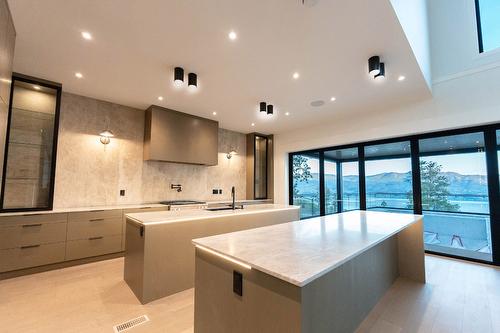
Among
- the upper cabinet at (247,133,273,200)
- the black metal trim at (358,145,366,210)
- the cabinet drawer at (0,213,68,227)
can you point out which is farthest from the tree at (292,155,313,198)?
the cabinet drawer at (0,213,68,227)

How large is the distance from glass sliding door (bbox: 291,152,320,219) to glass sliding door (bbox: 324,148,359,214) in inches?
11.0

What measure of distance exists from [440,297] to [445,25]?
442 centimetres

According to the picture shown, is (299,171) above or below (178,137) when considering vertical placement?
below

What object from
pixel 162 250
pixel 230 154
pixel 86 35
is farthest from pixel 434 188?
pixel 86 35

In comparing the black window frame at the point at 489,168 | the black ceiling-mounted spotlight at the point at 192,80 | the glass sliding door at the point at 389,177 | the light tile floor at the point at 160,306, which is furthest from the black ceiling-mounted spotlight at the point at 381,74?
the light tile floor at the point at 160,306

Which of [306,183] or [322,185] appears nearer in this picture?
[322,185]

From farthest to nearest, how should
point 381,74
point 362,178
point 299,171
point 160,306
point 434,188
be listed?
point 299,171 → point 362,178 → point 434,188 → point 381,74 → point 160,306

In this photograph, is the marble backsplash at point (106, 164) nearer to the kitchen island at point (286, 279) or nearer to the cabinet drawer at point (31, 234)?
the cabinet drawer at point (31, 234)

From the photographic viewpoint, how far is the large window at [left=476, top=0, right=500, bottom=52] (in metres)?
3.51

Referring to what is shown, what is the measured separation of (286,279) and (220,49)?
2.46 m

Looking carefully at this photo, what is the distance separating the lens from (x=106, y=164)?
4.08m

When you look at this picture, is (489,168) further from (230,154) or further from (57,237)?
(57,237)

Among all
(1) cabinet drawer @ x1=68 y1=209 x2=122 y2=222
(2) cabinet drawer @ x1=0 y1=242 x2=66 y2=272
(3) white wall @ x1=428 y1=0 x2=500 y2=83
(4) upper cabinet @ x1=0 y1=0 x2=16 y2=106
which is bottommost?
(2) cabinet drawer @ x1=0 y1=242 x2=66 y2=272

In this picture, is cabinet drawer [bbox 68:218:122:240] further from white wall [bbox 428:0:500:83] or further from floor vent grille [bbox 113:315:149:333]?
white wall [bbox 428:0:500:83]
